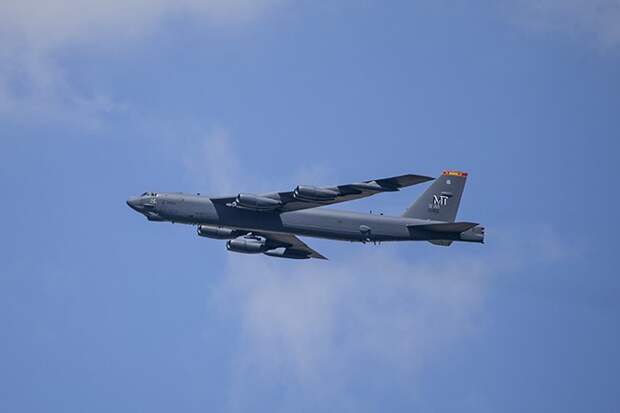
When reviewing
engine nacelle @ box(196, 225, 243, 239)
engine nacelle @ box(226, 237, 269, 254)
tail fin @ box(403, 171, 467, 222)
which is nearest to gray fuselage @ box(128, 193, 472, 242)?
tail fin @ box(403, 171, 467, 222)

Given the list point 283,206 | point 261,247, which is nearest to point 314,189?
point 283,206

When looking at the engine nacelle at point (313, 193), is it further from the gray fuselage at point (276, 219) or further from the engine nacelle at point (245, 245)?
the engine nacelle at point (245, 245)

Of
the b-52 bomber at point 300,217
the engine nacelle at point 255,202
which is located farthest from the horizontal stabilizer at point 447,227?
the engine nacelle at point 255,202

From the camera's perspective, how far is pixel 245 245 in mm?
69688

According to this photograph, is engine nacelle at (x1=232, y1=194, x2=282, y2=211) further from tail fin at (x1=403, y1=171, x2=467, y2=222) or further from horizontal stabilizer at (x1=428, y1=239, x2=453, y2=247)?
horizontal stabilizer at (x1=428, y1=239, x2=453, y2=247)

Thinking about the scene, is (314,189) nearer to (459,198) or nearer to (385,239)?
(385,239)

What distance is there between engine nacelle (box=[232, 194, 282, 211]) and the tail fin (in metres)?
8.85

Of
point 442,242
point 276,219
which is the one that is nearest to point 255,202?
point 276,219

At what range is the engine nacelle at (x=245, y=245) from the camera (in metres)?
69.6

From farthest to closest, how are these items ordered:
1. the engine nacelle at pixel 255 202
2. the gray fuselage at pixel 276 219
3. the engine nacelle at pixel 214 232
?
1. the engine nacelle at pixel 214 232
2. the gray fuselage at pixel 276 219
3. the engine nacelle at pixel 255 202

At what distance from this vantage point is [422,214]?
→ 226 ft

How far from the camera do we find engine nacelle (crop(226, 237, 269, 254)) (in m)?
69.6

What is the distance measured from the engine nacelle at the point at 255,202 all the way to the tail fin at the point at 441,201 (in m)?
8.85

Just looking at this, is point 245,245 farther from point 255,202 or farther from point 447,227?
point 447,227
